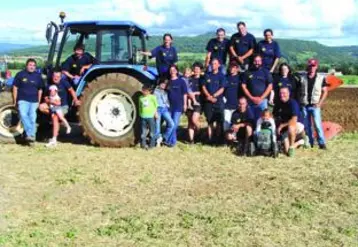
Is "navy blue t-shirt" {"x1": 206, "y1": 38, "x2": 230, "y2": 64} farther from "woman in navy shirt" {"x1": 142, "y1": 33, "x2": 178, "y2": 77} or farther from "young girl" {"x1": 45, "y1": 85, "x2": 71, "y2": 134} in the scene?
"young girl" {"x1": 45, "y1": 85, "x2": 71, "y2": 134}

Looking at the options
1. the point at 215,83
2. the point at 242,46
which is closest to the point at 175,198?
the point at 215,83

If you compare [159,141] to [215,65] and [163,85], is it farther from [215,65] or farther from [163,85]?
[215,65]

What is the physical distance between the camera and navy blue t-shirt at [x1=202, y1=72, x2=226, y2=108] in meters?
9.67

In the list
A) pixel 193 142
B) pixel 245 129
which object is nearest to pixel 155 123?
pixel 193 142

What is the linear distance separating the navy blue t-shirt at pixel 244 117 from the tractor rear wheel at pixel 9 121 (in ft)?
12.1

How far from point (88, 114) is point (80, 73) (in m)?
0.75

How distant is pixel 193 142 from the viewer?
33.1ft

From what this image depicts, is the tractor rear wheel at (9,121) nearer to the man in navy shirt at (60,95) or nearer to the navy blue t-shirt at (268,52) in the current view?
the man in navy shirt at (60,95)

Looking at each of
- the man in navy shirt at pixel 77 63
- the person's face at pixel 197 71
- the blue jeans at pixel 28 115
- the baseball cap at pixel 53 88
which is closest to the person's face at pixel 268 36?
the person's face at pixel 197 71

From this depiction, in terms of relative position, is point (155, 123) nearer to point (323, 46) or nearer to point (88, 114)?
point (88, 114)

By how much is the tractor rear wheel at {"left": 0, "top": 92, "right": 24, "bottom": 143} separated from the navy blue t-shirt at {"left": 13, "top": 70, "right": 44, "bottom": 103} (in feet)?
1.56

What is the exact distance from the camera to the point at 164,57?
998cm

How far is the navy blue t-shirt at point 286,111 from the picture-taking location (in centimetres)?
905

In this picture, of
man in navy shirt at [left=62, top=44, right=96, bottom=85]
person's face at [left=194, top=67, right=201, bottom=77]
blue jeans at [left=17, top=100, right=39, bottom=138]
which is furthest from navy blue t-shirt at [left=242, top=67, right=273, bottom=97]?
blue jeans at [left=17, top=100, right=39, bottom=138]
